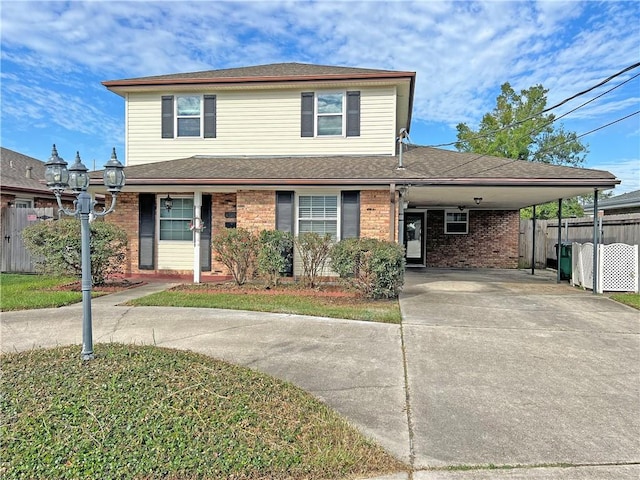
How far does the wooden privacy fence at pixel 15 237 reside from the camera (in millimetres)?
12766

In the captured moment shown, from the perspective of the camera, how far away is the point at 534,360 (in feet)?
16.5

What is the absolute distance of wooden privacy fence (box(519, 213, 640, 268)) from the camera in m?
12.4

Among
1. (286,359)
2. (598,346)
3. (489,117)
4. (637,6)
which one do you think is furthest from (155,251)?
(489,117)

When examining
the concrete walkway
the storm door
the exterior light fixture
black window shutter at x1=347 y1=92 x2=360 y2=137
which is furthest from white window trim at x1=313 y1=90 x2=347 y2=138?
the storm door

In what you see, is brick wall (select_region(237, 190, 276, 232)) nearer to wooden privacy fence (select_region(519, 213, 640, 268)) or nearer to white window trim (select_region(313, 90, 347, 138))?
white window trim (select_region(313, 90, 347, 138))

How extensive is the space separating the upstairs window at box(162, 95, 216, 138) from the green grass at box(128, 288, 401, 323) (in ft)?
17.0

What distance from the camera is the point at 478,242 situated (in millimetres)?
16562

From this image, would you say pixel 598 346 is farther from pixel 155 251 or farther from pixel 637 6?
pixel 155 251

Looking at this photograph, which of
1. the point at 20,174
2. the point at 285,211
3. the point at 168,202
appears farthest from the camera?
the point at 20,174

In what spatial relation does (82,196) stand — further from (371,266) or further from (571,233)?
(571,233)

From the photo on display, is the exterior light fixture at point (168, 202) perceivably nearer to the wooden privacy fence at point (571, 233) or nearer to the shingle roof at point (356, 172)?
the shingle roof at point (356, 172)

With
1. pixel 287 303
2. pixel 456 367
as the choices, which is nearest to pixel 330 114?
pixel 287 303

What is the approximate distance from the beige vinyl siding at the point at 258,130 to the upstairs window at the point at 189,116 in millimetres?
162

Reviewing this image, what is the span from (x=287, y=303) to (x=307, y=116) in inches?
235
